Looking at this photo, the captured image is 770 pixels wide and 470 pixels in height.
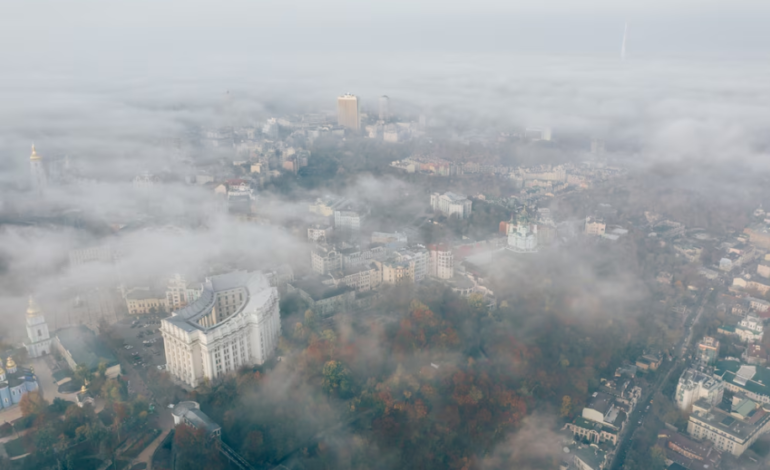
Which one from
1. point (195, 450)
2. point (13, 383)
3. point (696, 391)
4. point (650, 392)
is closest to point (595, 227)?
point (650, 392)

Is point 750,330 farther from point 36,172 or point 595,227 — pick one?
point 36,172

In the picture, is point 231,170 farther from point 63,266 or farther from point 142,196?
point 63,266

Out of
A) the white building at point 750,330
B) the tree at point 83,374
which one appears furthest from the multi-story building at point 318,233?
the white building at point 750,330

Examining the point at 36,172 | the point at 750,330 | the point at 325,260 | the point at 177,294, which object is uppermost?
the point at 36,172

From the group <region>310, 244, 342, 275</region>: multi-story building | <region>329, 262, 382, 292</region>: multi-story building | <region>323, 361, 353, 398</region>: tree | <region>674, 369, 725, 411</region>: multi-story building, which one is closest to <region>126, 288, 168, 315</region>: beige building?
<region>310, 244, 342, 275</region>: multi-story building

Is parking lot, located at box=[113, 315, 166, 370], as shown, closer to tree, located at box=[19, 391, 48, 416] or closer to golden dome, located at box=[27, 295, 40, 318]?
golden dome, located at box=[27, 295, 40, 318]
